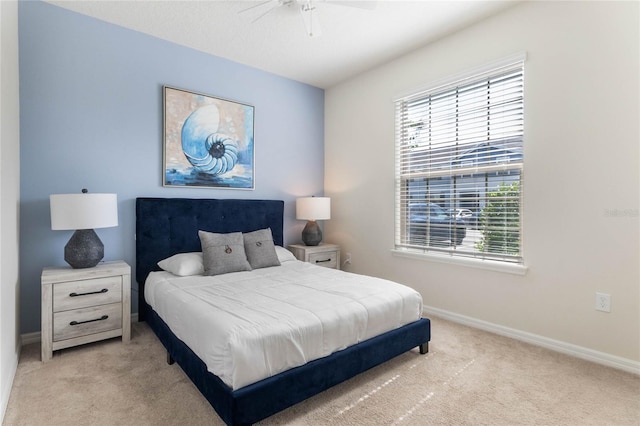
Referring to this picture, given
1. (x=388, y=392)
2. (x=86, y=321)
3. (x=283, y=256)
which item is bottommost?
(x=388, y=392)

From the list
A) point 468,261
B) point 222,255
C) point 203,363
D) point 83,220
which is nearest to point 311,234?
point 222,255

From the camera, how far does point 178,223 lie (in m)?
3.28

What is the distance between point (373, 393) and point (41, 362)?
2.32 m

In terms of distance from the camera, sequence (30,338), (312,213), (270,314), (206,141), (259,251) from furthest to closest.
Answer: (312,213) < (206,141) < (259,251) < (30,338) < (270,314)

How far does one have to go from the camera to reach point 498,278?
9.32 ft

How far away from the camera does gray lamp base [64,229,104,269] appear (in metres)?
2.56

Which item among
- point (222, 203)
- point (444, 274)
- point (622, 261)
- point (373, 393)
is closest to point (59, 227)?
point (222, 203)

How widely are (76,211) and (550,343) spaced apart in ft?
12.4

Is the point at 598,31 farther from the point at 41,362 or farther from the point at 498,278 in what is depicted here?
the point at 41,362

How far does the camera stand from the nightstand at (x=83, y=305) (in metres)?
2.35

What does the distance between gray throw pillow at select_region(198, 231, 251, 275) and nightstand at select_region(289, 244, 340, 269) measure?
0.95 m

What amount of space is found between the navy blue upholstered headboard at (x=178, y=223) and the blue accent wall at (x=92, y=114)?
13 centimetres

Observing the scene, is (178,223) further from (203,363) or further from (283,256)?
(203,363)

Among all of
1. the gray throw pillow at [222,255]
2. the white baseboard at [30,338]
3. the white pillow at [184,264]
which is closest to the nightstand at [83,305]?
the white pillow at [184,264]
